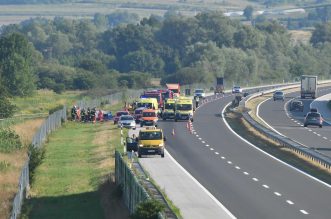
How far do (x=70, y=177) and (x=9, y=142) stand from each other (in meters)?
17.6

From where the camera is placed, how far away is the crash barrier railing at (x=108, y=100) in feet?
375

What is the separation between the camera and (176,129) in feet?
286

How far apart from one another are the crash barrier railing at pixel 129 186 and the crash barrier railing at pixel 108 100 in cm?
6153

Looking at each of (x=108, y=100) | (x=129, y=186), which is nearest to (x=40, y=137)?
(x=129, y=186)

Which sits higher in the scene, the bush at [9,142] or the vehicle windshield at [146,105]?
the vehicle windshield at [146,105]

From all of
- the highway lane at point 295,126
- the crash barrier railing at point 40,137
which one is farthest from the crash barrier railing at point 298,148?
the crash barrier railing at point 40,137

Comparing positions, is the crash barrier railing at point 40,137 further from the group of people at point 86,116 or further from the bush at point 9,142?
the bush at point 9,142

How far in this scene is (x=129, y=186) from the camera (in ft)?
141

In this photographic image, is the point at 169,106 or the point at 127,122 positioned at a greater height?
the point at 169,106

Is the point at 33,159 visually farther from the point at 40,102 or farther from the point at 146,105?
the point at 40,102

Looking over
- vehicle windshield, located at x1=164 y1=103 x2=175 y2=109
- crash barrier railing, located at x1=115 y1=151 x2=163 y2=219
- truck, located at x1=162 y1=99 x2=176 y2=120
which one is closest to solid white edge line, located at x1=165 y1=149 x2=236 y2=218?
crash barrier railing, located at x1=115 y1=151 x2=163 y2=219

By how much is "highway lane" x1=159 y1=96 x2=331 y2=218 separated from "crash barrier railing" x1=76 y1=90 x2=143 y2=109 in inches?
1204

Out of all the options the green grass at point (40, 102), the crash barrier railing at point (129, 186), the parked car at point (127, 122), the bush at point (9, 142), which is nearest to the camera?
the crash barrier railing at point (129, 186)

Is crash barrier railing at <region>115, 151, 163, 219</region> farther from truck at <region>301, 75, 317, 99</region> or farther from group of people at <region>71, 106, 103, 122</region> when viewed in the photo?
truck at <region>301, 75, 317, 99</region>
